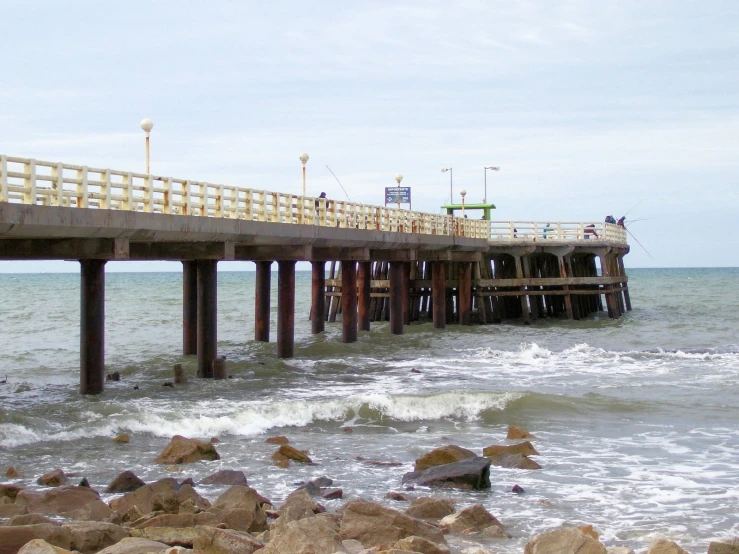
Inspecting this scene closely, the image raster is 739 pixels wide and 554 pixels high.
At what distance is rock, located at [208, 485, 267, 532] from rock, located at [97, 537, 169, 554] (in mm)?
1139

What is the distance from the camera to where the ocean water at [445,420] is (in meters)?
11.4

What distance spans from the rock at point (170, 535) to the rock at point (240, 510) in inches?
23.1

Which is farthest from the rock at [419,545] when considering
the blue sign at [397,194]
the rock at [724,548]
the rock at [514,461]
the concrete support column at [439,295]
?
the blue sign at [397,194]

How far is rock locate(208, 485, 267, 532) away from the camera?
972 cm

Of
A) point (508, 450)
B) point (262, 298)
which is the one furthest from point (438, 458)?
point (262, 298)

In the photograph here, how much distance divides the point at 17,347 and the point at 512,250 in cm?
1850

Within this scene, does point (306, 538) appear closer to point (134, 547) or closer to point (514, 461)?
point (134, 547)

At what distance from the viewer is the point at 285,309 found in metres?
25.7

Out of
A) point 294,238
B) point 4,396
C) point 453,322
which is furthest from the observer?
point 453,322

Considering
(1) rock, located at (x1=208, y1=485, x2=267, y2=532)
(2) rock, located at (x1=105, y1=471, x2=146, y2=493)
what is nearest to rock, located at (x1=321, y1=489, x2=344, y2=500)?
(1) rock, located at (x1=208, y1=485, x2=267, y2=532)

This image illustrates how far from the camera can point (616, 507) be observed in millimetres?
11031

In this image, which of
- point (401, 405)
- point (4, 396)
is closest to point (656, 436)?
point (401, 405)

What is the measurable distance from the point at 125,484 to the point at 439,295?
25.2 metres

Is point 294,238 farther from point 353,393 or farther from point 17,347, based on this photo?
point 17,347
